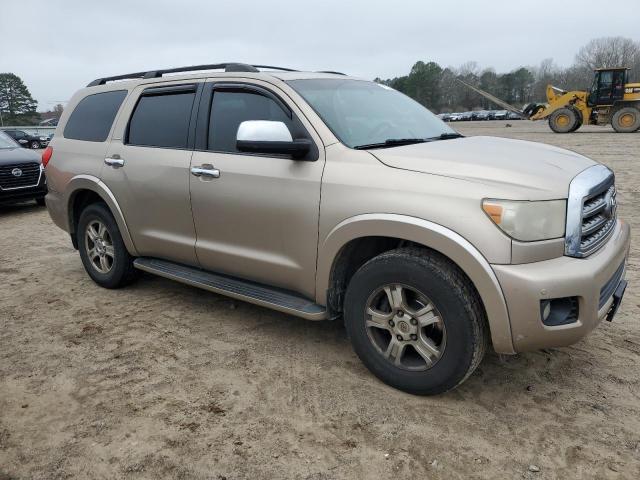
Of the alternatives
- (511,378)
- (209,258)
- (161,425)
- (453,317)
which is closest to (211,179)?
(209,258)

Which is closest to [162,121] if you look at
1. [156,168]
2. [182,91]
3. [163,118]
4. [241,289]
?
[163,118]

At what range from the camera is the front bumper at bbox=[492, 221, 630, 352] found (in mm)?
2459

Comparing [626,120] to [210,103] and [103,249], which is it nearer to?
[210,103]

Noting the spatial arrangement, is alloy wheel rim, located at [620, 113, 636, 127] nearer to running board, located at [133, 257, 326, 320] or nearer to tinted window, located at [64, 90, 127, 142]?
tinted window, located at [64, 90, 127, 142]

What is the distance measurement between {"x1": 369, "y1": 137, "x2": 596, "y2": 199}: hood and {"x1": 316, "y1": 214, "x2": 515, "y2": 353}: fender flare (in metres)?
0.31

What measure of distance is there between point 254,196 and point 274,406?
1.33 metres

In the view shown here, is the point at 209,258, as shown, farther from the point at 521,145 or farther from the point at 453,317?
the point at 521,145

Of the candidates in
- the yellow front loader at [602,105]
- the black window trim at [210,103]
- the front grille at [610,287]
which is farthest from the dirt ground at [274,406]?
the yellow front loader at [602,105]

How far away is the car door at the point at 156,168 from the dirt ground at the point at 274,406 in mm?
651

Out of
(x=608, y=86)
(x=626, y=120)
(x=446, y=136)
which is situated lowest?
(x=446, y=136)

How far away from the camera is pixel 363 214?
2908mm

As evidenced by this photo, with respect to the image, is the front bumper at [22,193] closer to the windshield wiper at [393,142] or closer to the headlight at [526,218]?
the windshield wiper at [393,142]

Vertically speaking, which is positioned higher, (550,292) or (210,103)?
(210,103)

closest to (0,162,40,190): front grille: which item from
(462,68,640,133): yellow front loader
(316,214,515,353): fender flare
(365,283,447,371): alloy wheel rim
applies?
(316,214,515,353): fender flare
